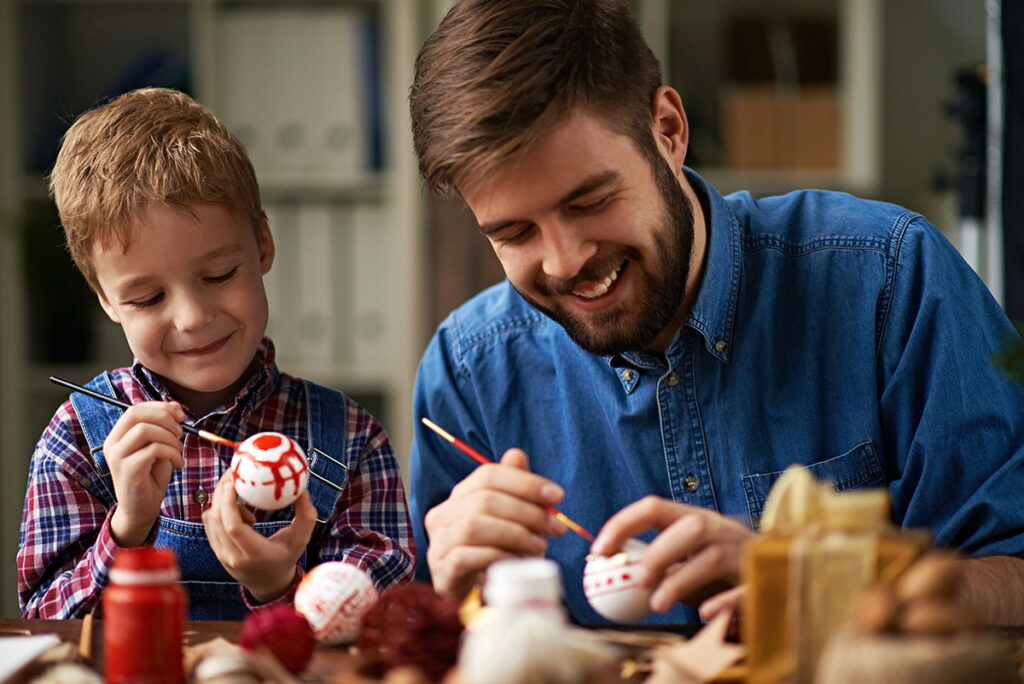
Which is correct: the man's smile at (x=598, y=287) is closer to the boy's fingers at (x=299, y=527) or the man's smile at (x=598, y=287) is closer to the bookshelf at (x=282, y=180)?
the boy's fingers at (x=299, y=527)

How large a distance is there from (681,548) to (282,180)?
7.23ft

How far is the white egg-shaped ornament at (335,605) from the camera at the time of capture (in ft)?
3.06

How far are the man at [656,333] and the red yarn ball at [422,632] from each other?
0.13 metres

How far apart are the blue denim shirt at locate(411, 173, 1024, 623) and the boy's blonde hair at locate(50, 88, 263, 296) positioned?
39cm

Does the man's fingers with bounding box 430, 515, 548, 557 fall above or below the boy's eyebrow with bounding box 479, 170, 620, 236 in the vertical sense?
below

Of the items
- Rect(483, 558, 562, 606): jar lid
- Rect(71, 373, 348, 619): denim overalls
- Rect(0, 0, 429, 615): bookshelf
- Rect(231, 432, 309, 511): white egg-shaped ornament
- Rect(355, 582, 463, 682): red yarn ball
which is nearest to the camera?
Rect(483, 558, 562, 606): jar lid

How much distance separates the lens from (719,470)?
1301mm

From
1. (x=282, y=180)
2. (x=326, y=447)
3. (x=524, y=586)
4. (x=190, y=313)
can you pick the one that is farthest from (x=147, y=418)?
(x=282, y=180)

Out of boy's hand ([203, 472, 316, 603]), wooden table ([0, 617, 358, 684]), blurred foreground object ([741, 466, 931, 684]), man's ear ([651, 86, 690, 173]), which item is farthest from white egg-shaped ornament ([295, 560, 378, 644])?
man's ear ([651, 86, 690, 173])

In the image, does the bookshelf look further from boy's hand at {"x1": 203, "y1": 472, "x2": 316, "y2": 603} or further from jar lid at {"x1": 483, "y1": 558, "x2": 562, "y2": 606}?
jar lid at {"x1": 483, "y1": 558, "x2": 562, "y2": 606}

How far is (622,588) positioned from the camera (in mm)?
936

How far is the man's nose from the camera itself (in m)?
1.12

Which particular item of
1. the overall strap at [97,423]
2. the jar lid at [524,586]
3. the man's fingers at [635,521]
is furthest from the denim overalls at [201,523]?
the jar lid at [524,586]

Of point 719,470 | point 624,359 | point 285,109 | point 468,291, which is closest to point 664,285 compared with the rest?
point 624,359
